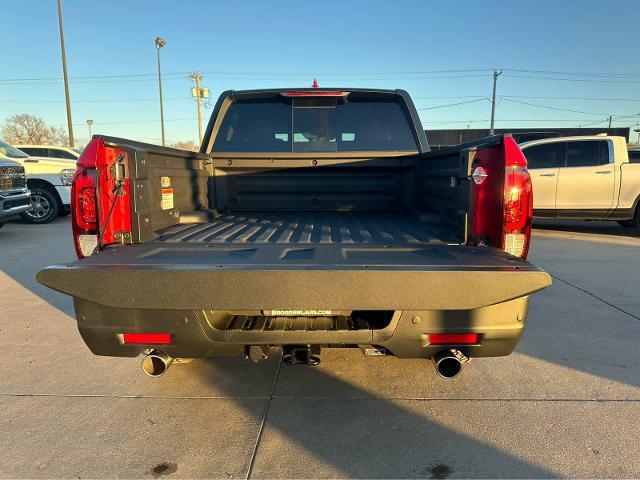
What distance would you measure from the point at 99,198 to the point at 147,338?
82 centimetres

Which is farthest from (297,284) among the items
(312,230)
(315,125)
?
(315,125)

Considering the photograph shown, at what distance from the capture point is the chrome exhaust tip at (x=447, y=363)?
231cm

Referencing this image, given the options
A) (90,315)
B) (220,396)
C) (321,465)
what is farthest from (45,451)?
(321,465)

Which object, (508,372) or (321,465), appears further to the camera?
(508,372)

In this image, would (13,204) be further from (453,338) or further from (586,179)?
(586,179)

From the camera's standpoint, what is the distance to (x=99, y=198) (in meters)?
2.37

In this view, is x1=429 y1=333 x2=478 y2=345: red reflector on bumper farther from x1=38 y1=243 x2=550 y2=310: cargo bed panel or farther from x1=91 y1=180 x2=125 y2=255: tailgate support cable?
x1=91 y1=180 x2=125 y2=255: tailgate support cable

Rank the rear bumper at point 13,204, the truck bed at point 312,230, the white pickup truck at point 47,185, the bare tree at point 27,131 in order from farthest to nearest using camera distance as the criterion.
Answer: the bare tree at point 27,131, the white pickup truck at point 47,185, the rear bumper at point 13,204, the truck bed at point 312,230

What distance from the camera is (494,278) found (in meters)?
1.99

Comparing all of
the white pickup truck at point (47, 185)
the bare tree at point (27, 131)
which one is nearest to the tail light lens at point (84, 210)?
the white pickup truck at point (47, 185)

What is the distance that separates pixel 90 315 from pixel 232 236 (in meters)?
1.01

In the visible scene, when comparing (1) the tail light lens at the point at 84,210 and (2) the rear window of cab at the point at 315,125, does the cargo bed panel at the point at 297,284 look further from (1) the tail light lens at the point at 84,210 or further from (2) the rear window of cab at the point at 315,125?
(2) the rear window of cab at the point at 315,125

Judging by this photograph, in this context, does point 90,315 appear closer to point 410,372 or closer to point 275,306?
point 275,306

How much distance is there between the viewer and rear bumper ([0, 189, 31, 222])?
7.98 meters
